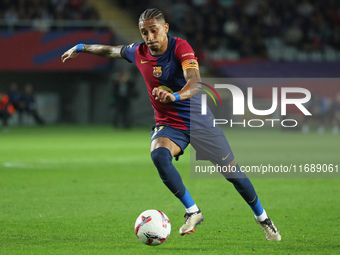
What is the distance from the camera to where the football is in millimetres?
6051

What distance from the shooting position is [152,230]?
6.05 metres

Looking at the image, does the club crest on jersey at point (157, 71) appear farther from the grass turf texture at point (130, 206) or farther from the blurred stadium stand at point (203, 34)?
the blurred stadium stand at point (203, 34)

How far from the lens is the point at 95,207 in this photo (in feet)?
27.6

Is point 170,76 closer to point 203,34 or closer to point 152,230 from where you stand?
point 152,230

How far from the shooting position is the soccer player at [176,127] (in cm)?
638

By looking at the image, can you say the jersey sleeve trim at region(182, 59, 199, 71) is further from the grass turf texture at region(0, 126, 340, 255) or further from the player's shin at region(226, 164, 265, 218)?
the grass turf texture at region(0, 126, 340, 255)

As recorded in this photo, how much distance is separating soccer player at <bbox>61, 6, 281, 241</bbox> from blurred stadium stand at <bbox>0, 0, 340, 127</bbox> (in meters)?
21.3

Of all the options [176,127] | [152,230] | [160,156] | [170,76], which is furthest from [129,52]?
[152,230]

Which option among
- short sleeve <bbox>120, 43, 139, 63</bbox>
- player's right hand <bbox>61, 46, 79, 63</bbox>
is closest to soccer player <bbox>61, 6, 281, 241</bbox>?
short sleeve <bbox>120, 43, 139, 63</bbox>

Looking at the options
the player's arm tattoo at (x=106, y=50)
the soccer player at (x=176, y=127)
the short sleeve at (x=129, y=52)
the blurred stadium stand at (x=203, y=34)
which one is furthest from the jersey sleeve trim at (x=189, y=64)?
the blurred stadium stand at (x=203, y=34)

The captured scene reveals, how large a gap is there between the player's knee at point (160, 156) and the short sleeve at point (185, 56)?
799 mm

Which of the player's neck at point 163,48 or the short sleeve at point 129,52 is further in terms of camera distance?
the short sleeve at point 129,52

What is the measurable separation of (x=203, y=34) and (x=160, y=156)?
76.6 ft

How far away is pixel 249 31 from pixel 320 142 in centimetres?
1059
